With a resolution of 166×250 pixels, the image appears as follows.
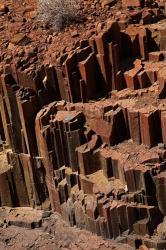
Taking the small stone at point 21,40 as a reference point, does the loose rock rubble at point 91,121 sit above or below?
below

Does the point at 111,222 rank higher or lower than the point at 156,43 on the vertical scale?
lower

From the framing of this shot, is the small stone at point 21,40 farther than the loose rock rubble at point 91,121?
Yes

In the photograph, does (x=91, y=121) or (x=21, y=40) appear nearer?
Result: (x=91, y=121)

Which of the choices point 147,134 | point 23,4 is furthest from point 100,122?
point 23,4

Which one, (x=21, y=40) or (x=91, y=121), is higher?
(x=21, y=40)

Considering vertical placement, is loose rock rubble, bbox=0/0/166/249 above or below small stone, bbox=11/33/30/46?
below

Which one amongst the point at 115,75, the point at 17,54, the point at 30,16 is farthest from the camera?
the point at 30,16

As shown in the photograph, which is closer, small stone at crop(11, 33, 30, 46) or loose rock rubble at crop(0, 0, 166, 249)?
loose rock rubble at crop(0, 0, 166, 249)

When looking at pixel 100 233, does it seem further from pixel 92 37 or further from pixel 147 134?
pixel 92 37
